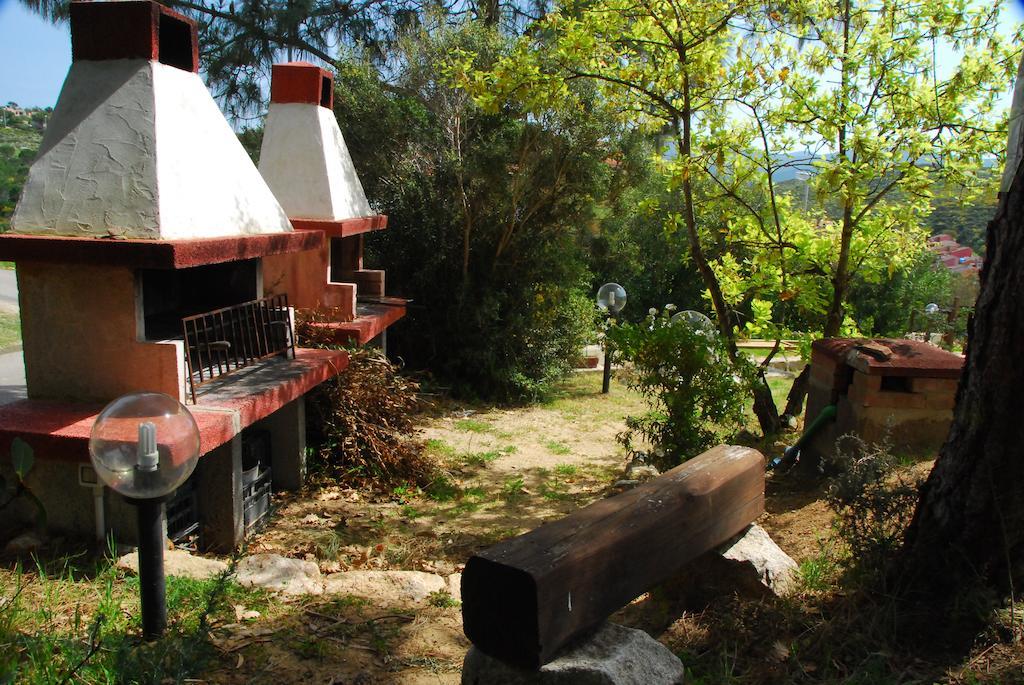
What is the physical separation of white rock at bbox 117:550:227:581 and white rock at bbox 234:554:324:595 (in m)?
0.12

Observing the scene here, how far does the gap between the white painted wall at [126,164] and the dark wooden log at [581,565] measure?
316 centimetres

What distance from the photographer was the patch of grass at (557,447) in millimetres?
8641

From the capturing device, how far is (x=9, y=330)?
11.5 meters

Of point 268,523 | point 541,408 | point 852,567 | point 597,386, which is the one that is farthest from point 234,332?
point 597,386

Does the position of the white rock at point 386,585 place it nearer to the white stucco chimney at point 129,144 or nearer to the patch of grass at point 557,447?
the white stucco chimney at point 129,144

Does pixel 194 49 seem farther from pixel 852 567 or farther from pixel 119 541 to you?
pixel 852 567

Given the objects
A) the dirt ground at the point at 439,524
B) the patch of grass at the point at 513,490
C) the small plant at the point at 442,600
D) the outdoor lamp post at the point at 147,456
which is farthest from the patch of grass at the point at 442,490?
the outdoor lamp post at the point at 147,456

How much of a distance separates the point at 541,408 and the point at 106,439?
338 inches

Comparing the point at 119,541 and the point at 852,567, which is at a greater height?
the point at 852,567

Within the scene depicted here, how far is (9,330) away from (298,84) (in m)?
6.60

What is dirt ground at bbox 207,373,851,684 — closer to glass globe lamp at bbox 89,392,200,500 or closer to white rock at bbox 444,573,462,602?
white rock at bbox 444,573,462,602

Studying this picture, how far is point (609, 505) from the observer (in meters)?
2.96

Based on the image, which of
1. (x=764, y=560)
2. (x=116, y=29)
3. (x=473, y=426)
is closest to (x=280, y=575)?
(x=764, y=560)

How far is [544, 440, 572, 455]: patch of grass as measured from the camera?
28.3 ft
